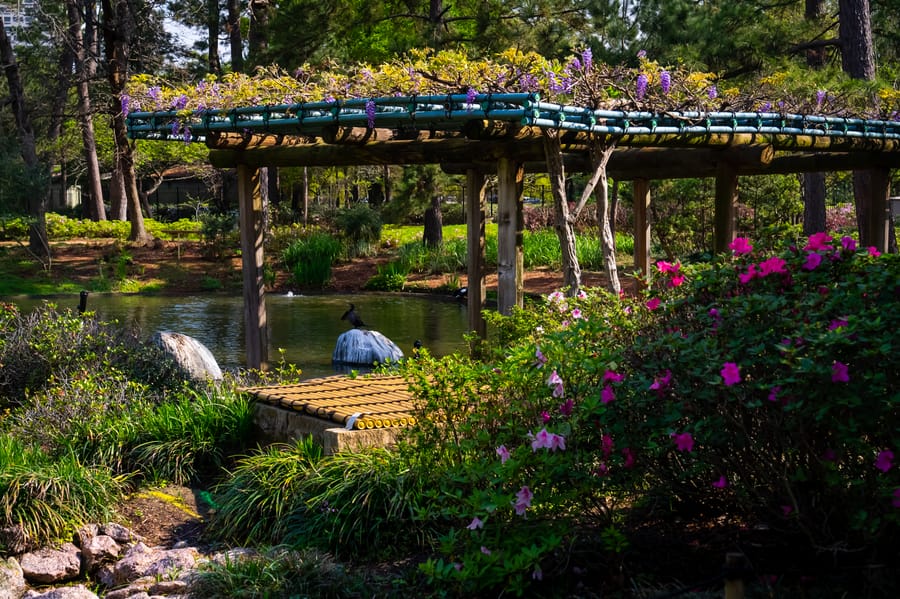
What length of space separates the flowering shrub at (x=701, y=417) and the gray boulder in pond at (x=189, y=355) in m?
4.40

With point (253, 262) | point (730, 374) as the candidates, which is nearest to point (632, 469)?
point (730, 374)

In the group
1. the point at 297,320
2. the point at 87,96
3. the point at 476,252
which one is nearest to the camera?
the point at 476,252

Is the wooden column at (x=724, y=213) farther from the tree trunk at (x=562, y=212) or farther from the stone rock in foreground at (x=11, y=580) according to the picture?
Result: the stone rock in foreground at (x=11, y=580)

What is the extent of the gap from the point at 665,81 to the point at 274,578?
4669mm

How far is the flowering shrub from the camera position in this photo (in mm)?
3658

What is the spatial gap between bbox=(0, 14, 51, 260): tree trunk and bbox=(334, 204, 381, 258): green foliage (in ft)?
22.3

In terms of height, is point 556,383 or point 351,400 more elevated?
point 556,383

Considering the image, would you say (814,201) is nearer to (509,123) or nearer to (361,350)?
(361,350)

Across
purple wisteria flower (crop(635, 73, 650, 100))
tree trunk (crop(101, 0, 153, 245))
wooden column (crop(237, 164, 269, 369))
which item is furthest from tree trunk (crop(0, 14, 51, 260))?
purple wisteria flower (crop(635, 73, 650, 100))

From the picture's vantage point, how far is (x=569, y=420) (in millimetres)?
4242

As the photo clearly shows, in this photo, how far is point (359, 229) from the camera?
23750 millimetres

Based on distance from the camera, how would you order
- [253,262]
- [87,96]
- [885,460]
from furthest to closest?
[87,96] < [253,262] < [885,460]

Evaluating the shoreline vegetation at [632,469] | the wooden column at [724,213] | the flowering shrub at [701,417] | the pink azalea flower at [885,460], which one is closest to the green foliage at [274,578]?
the shoreline vegetation at [632,469]

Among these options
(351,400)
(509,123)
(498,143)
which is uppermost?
(509,123)
